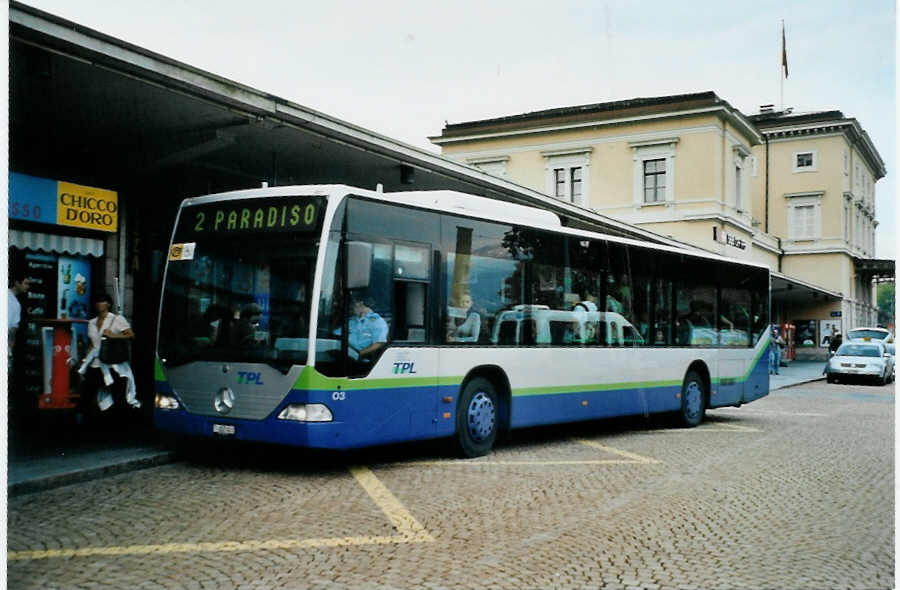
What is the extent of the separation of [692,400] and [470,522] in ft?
29.3

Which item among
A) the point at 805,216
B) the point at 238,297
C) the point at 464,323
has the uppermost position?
the point at 805,216

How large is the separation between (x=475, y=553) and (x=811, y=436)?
945 centimetres

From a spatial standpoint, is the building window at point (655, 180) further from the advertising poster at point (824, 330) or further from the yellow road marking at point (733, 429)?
the yellow road marking at point (733, 429)

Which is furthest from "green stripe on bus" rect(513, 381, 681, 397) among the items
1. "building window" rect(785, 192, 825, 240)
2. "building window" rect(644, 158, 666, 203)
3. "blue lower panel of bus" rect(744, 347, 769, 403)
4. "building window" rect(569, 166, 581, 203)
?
"building window" rect(785, 192, 825, 240)

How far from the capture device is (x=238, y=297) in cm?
933

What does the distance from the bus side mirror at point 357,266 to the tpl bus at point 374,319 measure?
0.05ft

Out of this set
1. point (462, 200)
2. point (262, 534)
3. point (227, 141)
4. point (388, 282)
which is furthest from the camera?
point (227, 141)

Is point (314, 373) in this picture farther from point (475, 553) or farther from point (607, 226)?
Answer: point (607, 226)

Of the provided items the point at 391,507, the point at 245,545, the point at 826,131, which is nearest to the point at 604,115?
the point at 826,131

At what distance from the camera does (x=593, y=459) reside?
1106 centimetres

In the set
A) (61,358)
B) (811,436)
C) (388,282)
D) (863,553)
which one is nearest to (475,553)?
(863,553)

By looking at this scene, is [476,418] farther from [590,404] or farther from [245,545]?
[245,545]

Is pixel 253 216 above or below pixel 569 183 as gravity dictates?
below

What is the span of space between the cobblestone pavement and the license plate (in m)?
0.48
